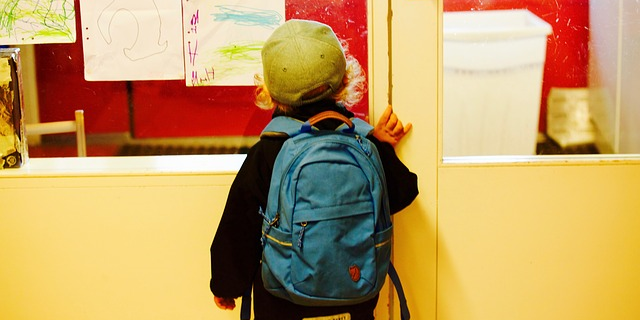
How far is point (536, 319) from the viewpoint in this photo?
1.62 m

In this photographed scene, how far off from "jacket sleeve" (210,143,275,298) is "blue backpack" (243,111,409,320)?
0.07m

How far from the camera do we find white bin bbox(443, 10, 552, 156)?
1802 millimetres

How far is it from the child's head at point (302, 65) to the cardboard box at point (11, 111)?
30.3 inches

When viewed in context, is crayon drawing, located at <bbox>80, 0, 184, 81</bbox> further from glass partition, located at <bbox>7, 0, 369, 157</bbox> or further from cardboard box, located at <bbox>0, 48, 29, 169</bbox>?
cardboard box, located at <bbox>0, 48, 29, 169</bbox>

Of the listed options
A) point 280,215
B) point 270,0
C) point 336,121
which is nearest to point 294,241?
point 280,215

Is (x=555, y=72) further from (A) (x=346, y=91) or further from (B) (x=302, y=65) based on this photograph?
(B) (x=302, y=65)

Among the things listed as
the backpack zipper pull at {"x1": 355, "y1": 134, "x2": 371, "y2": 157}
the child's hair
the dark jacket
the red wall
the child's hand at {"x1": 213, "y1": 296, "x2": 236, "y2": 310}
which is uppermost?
the red wall

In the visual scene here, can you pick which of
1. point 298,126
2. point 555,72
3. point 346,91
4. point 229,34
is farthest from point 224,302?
point 555,72

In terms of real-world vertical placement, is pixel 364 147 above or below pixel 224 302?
above

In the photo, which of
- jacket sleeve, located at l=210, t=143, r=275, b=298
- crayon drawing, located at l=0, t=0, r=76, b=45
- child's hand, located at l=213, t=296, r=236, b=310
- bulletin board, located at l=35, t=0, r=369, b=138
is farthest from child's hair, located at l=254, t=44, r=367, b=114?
crayon drawing, located at l=0, t=0, r=76, b=45

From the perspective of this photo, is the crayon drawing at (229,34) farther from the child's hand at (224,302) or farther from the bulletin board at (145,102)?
the child's hand at (224,302)

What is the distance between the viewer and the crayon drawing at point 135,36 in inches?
64.4

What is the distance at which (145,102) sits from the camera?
1711 millimetres

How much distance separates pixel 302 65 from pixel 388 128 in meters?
0.36
